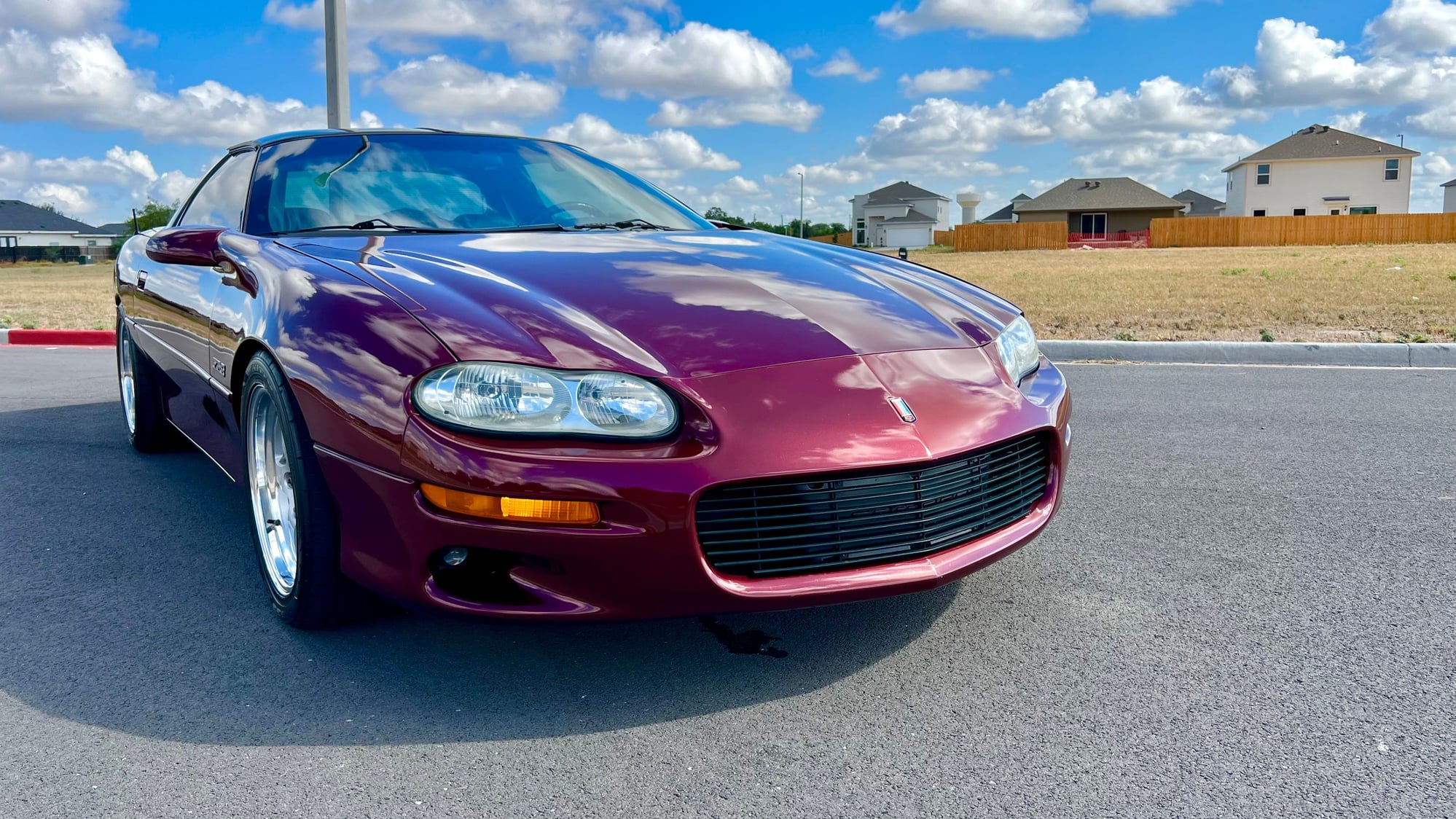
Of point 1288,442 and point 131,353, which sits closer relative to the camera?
point 131,353

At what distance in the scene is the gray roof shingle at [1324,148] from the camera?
5656 cm

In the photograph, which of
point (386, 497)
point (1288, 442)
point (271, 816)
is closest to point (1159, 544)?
point (1288, 442)

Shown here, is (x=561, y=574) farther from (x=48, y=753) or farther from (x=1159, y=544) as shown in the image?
(x=1159, y=544)

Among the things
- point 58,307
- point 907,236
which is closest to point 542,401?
point 58,307

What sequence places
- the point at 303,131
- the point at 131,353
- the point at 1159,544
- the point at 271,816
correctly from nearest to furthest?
1. the point at 271,816
2. the point at 1159,544
3. the point at 303,131
4. the point at 131,353

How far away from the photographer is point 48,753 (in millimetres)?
2135

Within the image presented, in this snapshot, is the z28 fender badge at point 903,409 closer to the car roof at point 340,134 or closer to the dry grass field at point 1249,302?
the car roof at point 340,134

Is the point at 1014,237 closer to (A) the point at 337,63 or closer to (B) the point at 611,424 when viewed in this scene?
(A) the point at 337,63

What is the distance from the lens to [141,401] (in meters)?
4.54

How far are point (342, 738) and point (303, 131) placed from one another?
241 centimetres

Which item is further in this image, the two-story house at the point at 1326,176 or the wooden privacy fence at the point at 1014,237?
the two-story house at the point at 1326,176

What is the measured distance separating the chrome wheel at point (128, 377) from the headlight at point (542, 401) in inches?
114

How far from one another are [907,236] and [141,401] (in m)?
73.1

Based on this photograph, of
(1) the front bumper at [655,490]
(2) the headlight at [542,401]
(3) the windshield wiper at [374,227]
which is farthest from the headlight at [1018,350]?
(3) the windshield wiper at [374,227]
